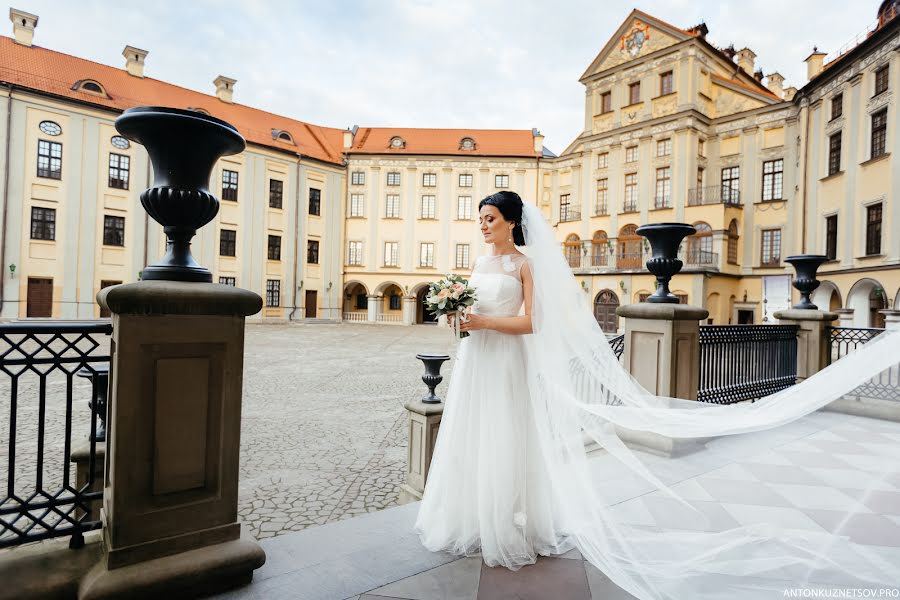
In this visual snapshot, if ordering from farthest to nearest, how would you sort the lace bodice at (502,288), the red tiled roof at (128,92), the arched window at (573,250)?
the arched window at (573,250), the red tiled roof at (128,92), the lace bodice at (502,288)

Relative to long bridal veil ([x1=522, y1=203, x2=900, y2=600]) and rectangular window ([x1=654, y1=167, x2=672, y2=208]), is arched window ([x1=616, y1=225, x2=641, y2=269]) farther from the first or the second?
long bridal veil ([x1=522, y1=203, x2=900, y2=600])

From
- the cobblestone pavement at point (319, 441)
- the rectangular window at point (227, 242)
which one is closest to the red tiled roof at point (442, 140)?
the rectangular window at point (227, 242)

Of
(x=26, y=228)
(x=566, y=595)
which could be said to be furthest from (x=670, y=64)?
(x=26, y=228)

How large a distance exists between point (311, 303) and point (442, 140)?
1702cm

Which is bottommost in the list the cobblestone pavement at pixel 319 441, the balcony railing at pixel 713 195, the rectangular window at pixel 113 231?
the cobblestone pavement at pixel 319 441

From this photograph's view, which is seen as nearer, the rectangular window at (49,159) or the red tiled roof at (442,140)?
the rectangular window at (49,159)

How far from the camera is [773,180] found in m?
25.6

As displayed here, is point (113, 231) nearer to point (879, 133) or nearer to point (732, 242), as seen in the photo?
point (732, 242)

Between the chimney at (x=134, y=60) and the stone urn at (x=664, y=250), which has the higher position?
the chimney at (x=134, y=60)

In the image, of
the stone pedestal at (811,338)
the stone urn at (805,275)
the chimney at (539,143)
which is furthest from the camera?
the chimney at (539,143)

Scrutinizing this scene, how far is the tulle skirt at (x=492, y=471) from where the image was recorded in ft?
9.00

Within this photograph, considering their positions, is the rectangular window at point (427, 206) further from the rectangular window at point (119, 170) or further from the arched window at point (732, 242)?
the arched window at point (732, 242)

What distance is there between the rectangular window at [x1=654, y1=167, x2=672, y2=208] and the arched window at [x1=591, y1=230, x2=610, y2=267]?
3.56 meters

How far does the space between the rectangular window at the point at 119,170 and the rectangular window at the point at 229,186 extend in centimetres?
Answer: 515
